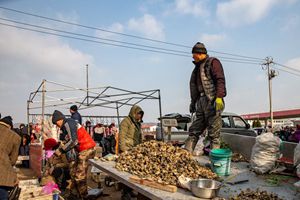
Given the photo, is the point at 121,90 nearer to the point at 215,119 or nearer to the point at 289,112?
the point at 215,119

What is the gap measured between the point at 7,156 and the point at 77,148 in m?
2.09

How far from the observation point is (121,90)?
13133mm

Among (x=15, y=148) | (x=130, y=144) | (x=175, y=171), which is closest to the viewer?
(x=175, y=171)

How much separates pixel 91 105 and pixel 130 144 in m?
7.98

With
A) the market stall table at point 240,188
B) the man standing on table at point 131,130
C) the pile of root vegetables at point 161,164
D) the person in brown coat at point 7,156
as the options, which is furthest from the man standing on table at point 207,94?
the person in brown coat at point 7,156

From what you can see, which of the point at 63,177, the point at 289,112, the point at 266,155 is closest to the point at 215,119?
the point at 266,155

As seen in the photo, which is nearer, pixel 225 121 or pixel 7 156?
pixel 7 156

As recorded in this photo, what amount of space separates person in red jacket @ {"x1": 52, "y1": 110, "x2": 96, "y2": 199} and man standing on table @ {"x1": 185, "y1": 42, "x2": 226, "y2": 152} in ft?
7.49

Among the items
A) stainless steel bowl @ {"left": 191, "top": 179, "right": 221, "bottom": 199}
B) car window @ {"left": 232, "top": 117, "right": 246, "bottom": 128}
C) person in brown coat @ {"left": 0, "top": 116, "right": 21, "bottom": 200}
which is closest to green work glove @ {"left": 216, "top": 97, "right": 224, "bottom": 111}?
stainless steel bowl @ {"left": 191, "top": 179, "right": 221, "bottom": 199}

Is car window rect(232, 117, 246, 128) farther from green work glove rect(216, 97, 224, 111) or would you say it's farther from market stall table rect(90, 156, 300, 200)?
market stall table rect(90, 156, 300, 200)

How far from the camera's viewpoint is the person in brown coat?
402 cm

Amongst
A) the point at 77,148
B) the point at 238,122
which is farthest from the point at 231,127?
the point at 77,148

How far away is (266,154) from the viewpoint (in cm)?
361

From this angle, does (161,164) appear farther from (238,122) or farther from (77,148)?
(238,122)
